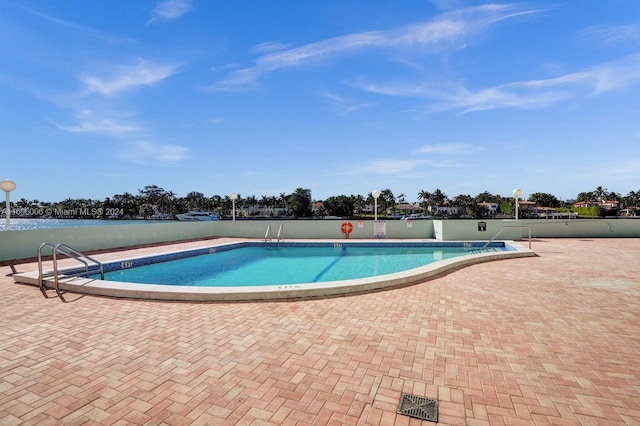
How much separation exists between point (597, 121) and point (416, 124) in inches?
388

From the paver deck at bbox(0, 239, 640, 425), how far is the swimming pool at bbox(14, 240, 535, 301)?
0.72ft

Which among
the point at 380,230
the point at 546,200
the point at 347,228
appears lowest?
the point at 380,230

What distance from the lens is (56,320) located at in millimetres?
3914

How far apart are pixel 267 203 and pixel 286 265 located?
3844 inches

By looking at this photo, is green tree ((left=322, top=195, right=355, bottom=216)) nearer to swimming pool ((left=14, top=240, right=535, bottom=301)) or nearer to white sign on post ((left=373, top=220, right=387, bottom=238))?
white sign on post ((left=373, top=220, right=387, bottom=238))

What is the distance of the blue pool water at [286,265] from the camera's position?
302 inches

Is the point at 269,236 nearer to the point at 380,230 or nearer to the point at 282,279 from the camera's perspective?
the point at 380,230

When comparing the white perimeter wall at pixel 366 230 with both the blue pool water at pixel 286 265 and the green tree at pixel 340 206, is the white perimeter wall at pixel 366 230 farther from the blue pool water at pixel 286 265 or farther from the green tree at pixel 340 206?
the green tree at pixel 340 206

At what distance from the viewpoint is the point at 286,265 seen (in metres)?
9.77

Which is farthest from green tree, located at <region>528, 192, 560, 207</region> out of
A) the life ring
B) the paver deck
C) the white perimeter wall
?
the paver deck

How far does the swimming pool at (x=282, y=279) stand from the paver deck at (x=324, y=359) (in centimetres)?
22

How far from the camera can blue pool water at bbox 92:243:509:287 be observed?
7.67m

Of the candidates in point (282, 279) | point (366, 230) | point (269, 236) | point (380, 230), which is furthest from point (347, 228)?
point (282, 279)

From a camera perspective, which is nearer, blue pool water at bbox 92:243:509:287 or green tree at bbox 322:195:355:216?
blue pool water at bbox 92:243:509:287
